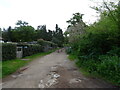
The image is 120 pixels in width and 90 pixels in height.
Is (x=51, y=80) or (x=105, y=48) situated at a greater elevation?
(x=105, y=48)

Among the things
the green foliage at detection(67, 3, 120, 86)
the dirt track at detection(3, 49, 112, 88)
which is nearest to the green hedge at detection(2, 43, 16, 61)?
the dirt track at detection(3, 49, 112, 88)

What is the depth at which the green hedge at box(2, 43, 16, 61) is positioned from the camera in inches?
463

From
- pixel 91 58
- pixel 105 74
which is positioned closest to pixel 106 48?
pixel 91 58

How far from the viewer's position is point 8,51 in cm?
1247

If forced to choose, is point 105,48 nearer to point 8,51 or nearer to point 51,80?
point 51,80

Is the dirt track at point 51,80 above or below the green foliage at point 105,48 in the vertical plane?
below

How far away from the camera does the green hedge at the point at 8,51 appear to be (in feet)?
38.6

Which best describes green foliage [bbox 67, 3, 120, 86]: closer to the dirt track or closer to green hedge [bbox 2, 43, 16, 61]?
the dirt track

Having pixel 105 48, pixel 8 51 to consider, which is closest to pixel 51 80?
pixel 105 48

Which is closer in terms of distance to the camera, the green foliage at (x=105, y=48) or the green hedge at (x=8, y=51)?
the green foliage at (x=105, y=48)

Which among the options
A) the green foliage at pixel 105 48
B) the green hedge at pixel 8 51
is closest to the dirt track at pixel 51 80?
the green foliage at pixel 105 48

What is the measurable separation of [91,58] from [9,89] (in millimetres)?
5810

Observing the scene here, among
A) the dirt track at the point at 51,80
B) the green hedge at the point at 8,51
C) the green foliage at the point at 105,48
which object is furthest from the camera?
the green hedge at the point at 8,51

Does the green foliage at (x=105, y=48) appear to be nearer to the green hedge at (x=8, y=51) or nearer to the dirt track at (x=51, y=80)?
the dirt track at (x=51, y=80)
